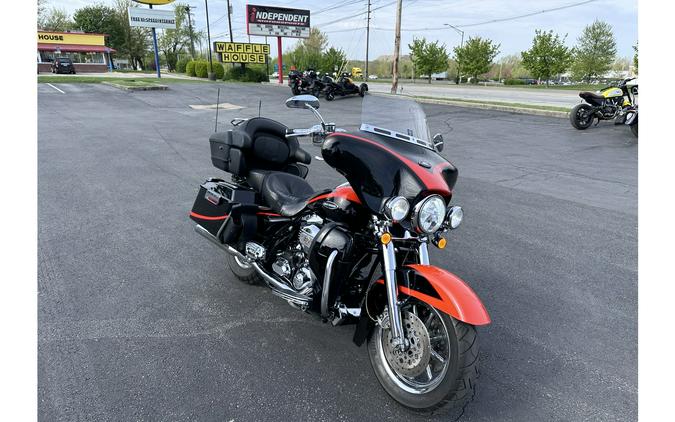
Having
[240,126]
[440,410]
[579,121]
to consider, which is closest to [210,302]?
[240,126]

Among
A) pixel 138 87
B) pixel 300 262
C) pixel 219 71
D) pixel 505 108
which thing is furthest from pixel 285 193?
pixel 219 71

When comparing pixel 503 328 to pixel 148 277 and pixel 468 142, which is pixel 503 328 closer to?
pixel 148 277

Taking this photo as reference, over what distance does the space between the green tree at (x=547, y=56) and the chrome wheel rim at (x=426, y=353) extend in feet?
166

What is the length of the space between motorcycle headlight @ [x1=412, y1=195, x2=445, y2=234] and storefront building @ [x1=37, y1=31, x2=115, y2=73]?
5910 centimetres

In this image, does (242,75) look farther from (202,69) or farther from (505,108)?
(505,108)

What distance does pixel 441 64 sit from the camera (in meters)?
55.0

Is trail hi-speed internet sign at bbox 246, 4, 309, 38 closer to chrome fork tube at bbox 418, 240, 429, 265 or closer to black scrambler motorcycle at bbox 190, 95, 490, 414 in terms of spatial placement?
black scrambler motorcycle at bbox 190, 95, 490, 414

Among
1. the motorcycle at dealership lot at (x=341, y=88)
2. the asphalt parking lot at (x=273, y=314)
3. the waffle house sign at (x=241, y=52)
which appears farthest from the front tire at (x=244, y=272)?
the waffle house sign at (x=241, y=52)

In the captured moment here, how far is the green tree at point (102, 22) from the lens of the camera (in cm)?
6092

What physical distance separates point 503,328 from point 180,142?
8.94 m

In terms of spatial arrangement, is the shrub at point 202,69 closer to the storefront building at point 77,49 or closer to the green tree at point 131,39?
the storefront building at point 77,49

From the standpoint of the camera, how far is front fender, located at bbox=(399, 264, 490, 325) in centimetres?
205

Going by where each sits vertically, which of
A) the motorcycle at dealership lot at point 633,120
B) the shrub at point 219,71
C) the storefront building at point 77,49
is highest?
the storefront building at point 77,49

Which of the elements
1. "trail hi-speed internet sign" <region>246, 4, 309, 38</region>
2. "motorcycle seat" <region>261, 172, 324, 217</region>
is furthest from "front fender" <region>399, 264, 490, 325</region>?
"trail hi-speed internet sign" <region>246, 4, 309, 38</region>
